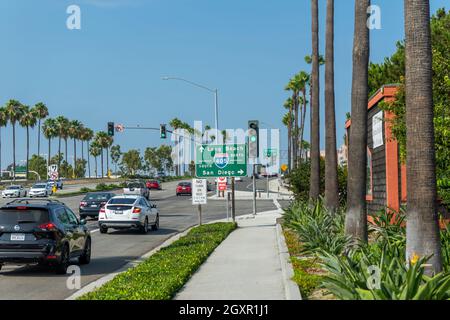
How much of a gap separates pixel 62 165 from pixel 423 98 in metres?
191

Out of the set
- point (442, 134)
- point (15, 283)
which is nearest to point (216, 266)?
point (15, 283)

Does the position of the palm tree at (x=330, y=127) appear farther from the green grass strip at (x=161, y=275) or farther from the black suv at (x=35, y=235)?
the black suv at (x=35, y=235)

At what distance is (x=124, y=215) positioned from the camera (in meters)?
29.2

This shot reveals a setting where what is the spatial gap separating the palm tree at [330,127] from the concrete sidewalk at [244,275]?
2.17 meters

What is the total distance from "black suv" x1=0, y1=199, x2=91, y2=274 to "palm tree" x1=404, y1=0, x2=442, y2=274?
335 inches

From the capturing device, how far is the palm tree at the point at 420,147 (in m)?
10.2

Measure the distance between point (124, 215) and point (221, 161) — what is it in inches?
247

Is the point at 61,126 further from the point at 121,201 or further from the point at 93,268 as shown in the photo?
the point at 93,268

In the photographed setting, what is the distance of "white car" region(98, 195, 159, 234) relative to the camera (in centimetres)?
2919

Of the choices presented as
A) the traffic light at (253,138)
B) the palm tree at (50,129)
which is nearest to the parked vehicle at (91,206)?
the traffic light at (253,138)

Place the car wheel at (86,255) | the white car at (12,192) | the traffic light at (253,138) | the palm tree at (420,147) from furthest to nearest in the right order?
1. the white car at (12,192)
2. the traffic light at (253,138)
3. the car wheel at (86,255)
4. the palm tree at (420,147)

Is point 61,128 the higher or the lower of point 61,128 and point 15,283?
the higher

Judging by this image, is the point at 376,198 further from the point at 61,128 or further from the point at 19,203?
the point at 61,128
